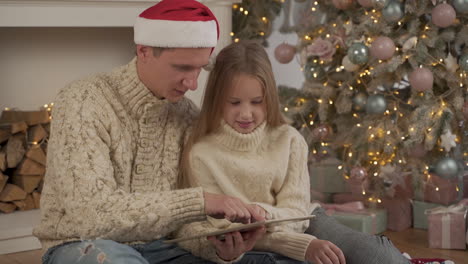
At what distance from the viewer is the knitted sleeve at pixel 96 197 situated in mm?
1675

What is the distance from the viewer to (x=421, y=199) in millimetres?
3178

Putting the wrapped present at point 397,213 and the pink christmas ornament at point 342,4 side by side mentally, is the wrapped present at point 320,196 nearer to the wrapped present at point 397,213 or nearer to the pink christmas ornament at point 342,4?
the wrapped present at point 397,213

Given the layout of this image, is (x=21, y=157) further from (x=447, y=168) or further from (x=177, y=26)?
(x=447, y=168)

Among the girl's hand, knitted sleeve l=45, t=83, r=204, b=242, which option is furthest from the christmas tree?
knitted sleeve l=45, t=83, r=204, b=242

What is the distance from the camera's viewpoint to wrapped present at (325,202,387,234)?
2988 millimetres

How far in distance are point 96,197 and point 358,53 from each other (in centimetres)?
156

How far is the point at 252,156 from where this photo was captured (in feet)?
6.65

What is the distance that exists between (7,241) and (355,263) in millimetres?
1528

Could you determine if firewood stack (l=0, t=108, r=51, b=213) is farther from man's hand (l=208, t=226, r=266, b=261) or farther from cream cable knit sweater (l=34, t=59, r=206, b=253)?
man's hand (l=208, t=226, r=266, b=261)

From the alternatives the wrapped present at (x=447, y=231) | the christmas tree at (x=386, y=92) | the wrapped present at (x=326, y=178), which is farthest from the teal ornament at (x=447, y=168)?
the wrapped present at (x=326, y=178)

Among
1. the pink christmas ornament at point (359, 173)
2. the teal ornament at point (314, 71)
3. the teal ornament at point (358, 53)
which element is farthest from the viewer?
the teal ornament at point (314, 71)

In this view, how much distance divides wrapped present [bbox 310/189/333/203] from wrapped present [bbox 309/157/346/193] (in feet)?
0.06

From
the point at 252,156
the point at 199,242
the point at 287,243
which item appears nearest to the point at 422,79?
the point at 252,156

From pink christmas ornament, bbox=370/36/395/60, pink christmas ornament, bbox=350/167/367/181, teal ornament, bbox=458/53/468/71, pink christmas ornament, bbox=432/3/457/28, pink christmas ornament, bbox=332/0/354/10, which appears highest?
pink christmas ornament, bbox=332/0/354/10
